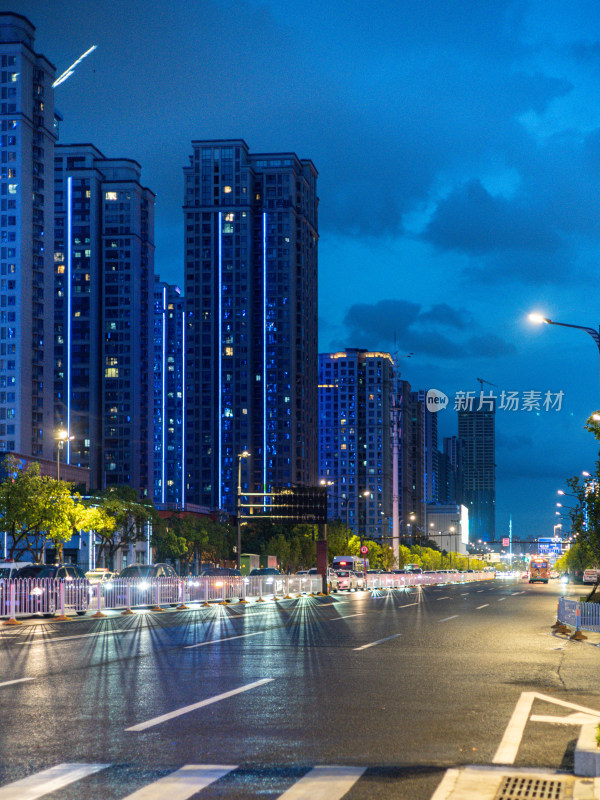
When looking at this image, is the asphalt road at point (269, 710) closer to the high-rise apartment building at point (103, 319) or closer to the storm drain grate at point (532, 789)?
the storm drain grate at point (532, 789)

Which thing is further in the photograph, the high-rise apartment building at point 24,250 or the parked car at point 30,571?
the high-rise apartment building at point 24,250

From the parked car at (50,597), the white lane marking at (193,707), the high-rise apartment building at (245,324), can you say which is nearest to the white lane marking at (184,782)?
the white lane marking at (193,707)

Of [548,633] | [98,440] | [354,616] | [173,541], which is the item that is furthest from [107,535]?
[98,440]

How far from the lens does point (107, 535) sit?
66.8m

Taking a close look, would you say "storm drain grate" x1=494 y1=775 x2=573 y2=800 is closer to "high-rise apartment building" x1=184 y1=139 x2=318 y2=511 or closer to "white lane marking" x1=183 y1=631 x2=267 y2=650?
"white lane marking" x1=183 y1=631 x2=267 y2=650

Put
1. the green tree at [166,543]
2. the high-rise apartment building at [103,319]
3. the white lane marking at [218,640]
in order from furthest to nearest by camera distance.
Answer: the high-rise apartment building at [103,319], the green tree at [166,543], the white lane marking at [218,640]

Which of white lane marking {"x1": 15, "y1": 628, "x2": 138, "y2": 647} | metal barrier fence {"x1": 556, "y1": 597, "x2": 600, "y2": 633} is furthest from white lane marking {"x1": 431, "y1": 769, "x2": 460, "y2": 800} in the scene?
metal barrier fence {"x1": 556, "y1": 597, "x2": 600, "y2": 633}

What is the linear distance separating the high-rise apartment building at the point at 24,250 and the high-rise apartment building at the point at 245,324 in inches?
1912

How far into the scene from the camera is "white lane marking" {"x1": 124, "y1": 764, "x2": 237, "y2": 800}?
254 inches

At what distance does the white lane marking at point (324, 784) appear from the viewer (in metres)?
6.46

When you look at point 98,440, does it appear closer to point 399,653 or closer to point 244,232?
point 244,232

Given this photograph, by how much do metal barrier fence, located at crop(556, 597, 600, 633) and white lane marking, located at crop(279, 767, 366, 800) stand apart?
17630mm

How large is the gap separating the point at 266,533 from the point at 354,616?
84950mm

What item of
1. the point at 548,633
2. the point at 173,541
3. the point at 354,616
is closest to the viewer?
the point at 548,633
